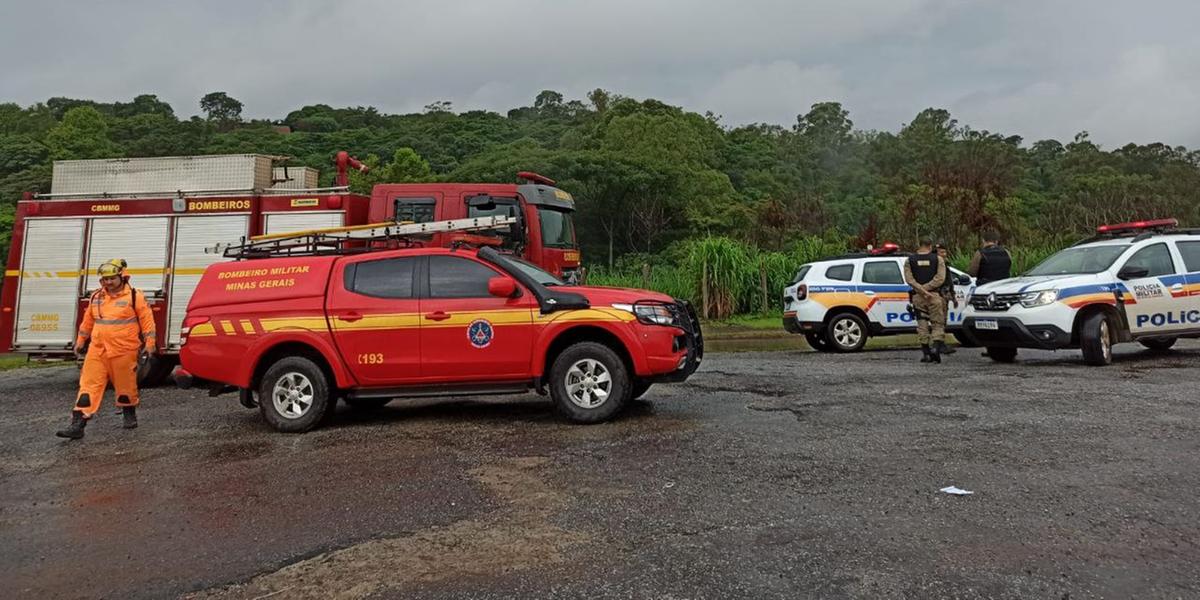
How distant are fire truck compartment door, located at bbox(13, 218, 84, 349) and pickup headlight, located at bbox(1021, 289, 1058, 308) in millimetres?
12860

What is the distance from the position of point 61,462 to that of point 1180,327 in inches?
499

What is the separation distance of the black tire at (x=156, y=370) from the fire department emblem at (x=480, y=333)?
20.5 feet

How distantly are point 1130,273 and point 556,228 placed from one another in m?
7.91

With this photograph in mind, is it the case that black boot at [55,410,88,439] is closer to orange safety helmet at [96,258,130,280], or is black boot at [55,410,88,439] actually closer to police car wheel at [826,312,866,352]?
orange safety helmet at [96,258,130,280]

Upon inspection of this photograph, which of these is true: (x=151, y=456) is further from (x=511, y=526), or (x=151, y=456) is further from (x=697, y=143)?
(x=697, y=143)

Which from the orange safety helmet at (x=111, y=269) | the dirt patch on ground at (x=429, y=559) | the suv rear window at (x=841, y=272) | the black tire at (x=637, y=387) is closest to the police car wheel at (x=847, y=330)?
the suv rear window at (x=841, y=272)

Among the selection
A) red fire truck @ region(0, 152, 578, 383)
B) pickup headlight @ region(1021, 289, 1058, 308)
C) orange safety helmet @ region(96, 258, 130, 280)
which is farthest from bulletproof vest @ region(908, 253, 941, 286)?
orange safety helmet @ region(96, 258, 130, 280)

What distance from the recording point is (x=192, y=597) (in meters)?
3.68

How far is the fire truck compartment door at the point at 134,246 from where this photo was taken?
11.5 m

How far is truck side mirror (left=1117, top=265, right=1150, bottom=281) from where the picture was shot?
34.2 ft

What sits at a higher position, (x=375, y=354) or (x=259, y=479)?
(x=375, y=354)

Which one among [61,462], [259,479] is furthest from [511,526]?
[61,462]

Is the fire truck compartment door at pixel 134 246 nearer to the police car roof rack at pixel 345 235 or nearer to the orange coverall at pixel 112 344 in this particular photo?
the police car roof rack at pixel 345 235

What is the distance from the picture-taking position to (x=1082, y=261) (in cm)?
1098
